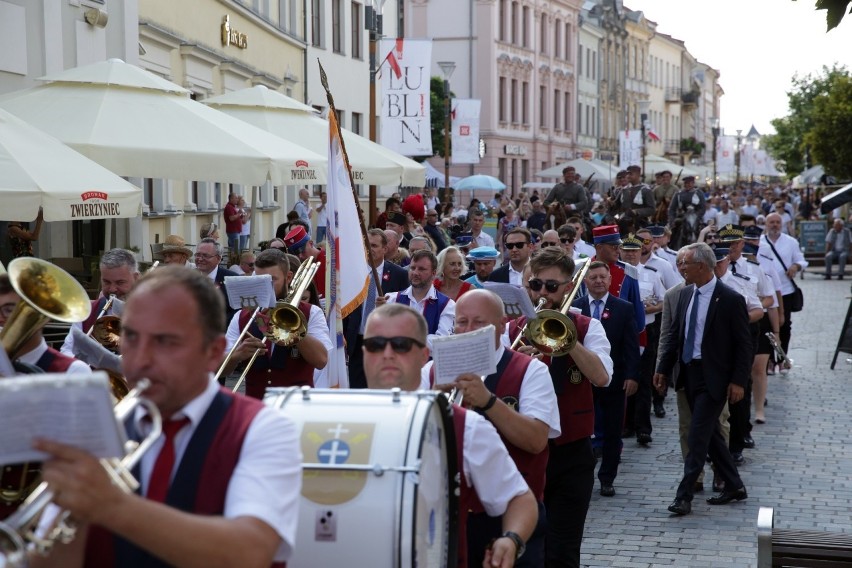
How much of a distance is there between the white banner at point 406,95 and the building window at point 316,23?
47.8 feet

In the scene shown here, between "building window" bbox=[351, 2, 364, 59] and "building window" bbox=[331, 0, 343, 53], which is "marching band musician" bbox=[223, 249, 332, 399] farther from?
"building window" bbox=[351, 2, 364, 59]

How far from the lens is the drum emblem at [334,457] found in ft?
12.8

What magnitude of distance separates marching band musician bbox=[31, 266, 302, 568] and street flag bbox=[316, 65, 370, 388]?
548cm

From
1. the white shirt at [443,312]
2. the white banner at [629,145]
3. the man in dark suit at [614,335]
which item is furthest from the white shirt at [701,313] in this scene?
the white banner at [629,145]

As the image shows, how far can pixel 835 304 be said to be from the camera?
2655 centimetres

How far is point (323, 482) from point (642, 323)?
8080mm

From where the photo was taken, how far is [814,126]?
149 feet

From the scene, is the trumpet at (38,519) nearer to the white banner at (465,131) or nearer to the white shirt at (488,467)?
the white shirt at (488,467)

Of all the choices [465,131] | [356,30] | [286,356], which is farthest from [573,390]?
[356,30]

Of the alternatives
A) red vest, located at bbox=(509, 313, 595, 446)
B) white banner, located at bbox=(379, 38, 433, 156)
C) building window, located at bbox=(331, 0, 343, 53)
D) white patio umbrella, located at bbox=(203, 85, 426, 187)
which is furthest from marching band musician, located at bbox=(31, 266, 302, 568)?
building window, located at bbox=(331, 0, 343, 53)

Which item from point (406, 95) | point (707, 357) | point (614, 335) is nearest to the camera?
point (707, 357)

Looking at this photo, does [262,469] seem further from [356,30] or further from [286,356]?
[356,30]

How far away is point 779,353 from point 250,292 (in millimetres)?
8242

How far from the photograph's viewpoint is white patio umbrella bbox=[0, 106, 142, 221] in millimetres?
8695
